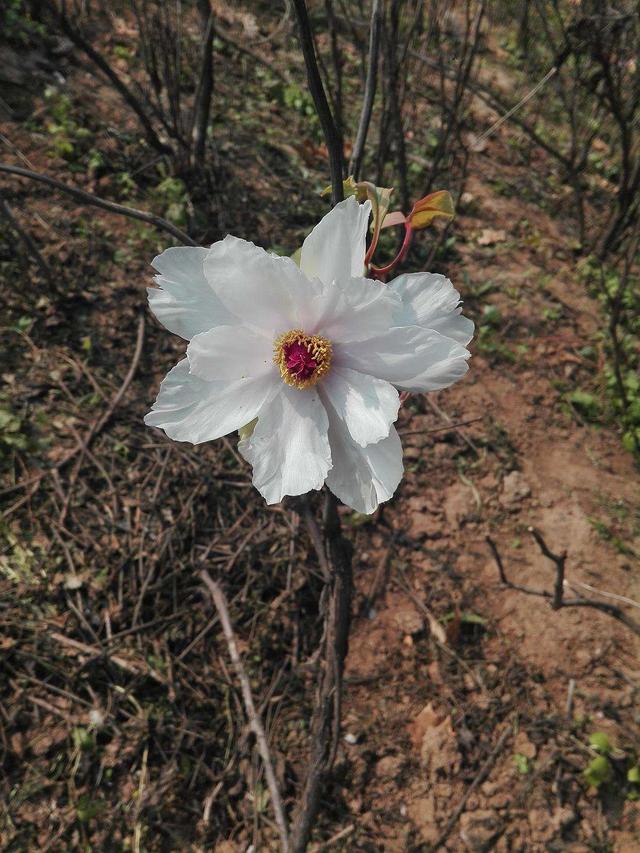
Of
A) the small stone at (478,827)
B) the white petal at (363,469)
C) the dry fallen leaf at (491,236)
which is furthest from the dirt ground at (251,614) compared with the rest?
the dry fallen leaf at (491,236)

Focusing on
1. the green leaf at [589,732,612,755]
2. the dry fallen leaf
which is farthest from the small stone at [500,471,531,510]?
the dry fallen leaf

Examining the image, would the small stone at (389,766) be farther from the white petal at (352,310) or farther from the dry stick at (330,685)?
the white petal at (352,310)

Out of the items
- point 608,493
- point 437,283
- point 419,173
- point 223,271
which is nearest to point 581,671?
point 608,493

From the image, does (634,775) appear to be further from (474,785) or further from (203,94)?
A: (203,94)

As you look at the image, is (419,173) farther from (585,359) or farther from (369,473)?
(369,473)

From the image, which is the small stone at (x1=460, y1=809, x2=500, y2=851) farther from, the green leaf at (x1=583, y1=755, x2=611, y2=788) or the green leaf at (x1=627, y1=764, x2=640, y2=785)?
the green leaf at (x1=627, y1=764, x2=640, y2=785)

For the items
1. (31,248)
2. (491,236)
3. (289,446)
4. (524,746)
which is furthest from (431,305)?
(491,236)

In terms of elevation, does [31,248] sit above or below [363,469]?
below
